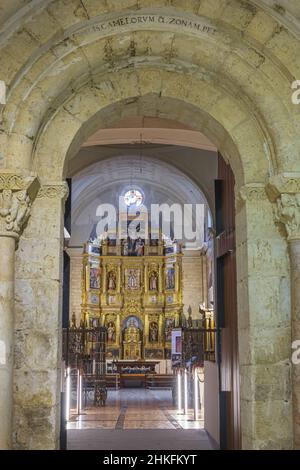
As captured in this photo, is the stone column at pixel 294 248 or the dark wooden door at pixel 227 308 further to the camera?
the dark wooden door at pixel 227 308

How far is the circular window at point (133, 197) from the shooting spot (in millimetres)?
23547

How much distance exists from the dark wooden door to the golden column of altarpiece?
15.0 metres

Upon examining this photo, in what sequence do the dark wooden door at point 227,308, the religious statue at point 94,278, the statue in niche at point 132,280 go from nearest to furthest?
the dark wooden door at point 227,308, the religious statue at point 94,278, the statue in niche at point 132,280

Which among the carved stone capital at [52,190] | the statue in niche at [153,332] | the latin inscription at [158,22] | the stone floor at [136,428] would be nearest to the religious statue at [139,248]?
the statue in niche at [153,332]

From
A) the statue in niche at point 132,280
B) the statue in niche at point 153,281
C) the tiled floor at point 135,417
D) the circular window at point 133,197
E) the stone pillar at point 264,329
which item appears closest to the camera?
the stone pillar at point 264,329

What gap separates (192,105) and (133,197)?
17.3 m

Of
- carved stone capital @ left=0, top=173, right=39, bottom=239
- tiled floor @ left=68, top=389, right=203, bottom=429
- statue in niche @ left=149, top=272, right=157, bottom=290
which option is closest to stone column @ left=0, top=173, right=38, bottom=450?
carved stone capital @ left=0, top=173, right=39, bottom=239

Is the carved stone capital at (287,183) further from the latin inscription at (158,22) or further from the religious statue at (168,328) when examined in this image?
the religious statue at (168,328)

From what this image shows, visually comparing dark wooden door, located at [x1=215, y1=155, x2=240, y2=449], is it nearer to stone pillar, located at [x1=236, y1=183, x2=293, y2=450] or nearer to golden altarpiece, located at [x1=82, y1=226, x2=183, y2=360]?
stone pillar, located at [x1=236, y1=183, x2=293, y2=450]

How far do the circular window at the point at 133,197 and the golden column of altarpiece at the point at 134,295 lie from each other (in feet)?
6.25

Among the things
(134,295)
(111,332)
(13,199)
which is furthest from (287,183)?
(134,295)

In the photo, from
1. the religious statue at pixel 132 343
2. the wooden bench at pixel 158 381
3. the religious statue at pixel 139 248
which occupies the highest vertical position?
the religious statue at pixel 139 248

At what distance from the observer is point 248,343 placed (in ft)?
18.7
